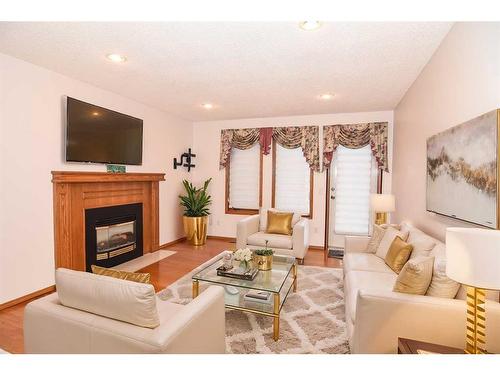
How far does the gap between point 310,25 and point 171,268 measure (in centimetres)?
347

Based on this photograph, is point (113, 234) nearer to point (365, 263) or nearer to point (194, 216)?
point (194, 216)

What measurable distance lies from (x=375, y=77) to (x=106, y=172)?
376 centimetres

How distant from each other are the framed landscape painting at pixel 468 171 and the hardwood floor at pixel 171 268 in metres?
2.25

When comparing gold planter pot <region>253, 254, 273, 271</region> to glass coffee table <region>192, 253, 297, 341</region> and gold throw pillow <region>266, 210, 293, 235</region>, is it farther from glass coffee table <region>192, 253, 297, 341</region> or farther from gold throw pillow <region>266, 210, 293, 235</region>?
gold throw pillow <region>266, 210, 293, 235</region>

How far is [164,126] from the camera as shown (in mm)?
4980

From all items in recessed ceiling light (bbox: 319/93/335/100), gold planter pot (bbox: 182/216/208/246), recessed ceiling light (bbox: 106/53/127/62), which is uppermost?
recessed ceiling light (bbox: 319/93/335/100)

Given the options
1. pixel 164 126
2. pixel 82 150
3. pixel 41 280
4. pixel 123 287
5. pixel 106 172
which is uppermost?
pixel 164 126

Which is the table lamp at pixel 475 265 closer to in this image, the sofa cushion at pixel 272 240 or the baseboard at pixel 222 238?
the sofa cushion at pixel 272 240

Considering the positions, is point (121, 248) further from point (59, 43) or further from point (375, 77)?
point (375, 77)

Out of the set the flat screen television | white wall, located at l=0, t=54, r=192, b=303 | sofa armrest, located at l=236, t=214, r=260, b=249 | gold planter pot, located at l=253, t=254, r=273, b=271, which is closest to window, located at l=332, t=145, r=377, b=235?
sofa armrest, located at l=236, t=214, r=260, b=249

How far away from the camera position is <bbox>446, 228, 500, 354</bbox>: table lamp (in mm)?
1048

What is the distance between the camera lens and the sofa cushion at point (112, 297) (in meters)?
1.27

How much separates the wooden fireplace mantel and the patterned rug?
1.32 metres

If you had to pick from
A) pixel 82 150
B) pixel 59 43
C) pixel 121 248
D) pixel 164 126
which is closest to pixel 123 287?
pixel 59 43
